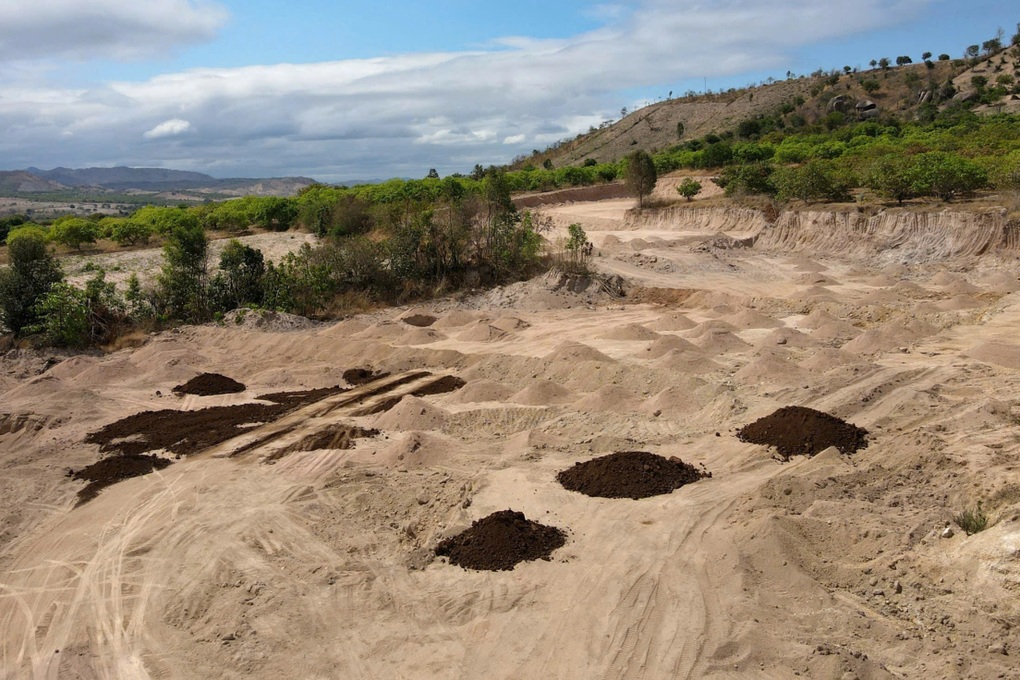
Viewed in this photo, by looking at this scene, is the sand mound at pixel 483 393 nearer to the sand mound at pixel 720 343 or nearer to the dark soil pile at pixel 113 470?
the sand mound at pixel 720 343

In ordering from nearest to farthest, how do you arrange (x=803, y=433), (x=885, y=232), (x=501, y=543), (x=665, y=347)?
(x=501, y=543)
(x=803, y=433)
(x=665, y=347)
(x=885, y=232)

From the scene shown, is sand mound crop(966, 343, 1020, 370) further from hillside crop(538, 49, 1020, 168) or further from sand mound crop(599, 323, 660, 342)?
hillside crop(538, 49, 1020, 168)

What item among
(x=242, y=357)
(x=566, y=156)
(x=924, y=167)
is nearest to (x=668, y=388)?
(x=242, y=357)

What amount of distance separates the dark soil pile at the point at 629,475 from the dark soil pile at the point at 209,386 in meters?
7.15

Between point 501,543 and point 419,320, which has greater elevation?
point 419,320

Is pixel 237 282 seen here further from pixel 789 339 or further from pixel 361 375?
pixel 789 339

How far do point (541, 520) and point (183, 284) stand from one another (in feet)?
42.4

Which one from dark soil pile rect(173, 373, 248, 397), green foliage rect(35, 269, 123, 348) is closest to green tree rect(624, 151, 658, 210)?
green foliage rect(35, 269, 123, 348)

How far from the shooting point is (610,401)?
11.8m

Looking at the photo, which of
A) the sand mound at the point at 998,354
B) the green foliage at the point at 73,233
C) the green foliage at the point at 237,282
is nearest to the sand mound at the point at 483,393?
the sand mound at the point at 998,354

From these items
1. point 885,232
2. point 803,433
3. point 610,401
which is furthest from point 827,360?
point 885,232

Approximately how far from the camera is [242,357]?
1573 cm

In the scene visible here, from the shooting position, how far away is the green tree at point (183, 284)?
1775 centimetres

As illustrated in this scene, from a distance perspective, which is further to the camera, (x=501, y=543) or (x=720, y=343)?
(x=720, y=343)
